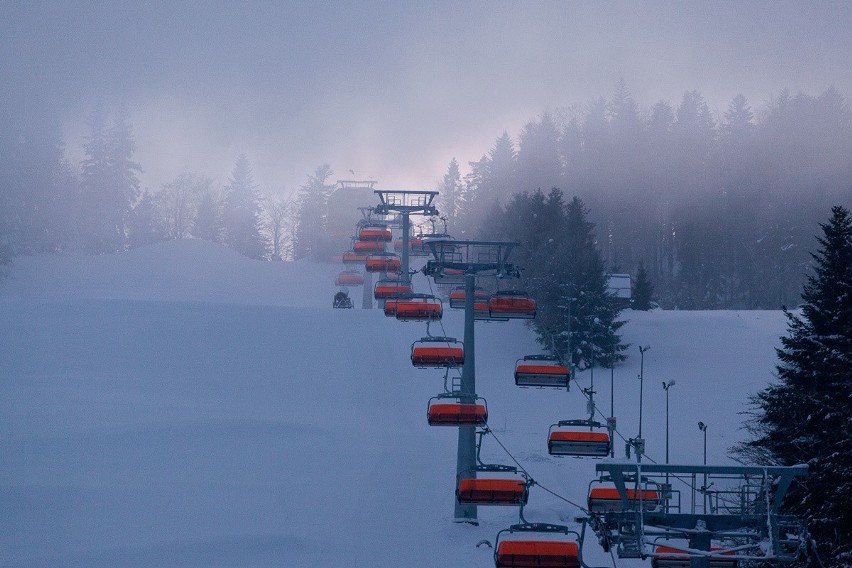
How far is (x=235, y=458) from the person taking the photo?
27.7m

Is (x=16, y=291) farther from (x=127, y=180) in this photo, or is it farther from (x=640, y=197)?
(x=640, y=197)

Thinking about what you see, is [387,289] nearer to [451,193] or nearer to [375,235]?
[375,235]

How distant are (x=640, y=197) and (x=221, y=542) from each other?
249 feet

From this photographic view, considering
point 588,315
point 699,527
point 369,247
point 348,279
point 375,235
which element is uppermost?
point 375,235

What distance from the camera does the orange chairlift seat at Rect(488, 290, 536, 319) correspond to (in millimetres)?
21438

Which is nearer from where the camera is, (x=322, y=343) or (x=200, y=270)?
(x=322, y=343)

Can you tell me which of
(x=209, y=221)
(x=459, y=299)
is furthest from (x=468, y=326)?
(x=209, y=221)

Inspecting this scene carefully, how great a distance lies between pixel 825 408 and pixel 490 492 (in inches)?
347

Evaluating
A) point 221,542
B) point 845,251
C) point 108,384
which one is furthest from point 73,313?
point 845,251

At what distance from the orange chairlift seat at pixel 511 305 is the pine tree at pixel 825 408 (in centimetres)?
733

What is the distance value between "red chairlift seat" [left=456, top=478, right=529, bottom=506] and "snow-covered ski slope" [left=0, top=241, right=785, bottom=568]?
9.56ft

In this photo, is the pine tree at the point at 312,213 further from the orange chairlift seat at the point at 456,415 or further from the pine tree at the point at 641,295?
the orange chairlift seat at the point at 456,415

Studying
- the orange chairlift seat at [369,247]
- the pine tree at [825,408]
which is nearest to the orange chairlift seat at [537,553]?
the pine tree at [825,408]

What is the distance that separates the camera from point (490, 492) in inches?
676
